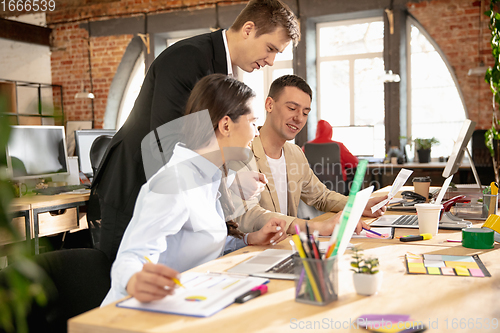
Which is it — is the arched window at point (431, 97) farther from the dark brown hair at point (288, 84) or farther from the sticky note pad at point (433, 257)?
the sticky note pad at point (433, 257)

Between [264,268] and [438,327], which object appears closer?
[438,327]

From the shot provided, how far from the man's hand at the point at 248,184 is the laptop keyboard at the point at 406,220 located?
59 centimetres

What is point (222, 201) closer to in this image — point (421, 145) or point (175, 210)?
point (175, 210)

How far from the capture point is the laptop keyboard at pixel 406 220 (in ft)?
5.84

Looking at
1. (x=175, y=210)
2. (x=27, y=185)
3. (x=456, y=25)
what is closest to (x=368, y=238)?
(x=175, y=210)

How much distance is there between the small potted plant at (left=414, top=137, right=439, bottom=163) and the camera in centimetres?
601

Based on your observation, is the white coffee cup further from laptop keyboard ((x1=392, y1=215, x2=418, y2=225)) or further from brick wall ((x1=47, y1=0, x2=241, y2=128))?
brick wall ((x1=47, y1=0, x2=241, y2=128))

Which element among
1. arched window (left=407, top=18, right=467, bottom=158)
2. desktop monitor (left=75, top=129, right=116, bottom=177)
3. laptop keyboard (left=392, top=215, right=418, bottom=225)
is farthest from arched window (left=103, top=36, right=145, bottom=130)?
laptop keyboard (left=392, top=215, right=418, bottom=225)

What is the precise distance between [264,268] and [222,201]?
0.51m

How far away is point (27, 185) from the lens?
374 millimetres

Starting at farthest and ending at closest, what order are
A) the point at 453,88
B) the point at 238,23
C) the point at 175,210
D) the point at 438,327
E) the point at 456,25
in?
the point at 453,88 < the point at 456,25 < the point at 238,23 < the point at 175,210 < the point at 438,327

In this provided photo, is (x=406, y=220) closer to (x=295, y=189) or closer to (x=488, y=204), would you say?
(x=488, y=204)

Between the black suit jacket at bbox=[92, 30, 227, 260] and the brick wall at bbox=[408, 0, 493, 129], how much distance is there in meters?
5.28

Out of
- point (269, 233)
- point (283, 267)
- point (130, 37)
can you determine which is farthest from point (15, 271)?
point (130, 37)
